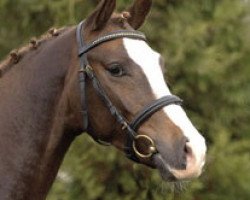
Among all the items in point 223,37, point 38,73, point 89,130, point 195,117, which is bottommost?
point 195,117

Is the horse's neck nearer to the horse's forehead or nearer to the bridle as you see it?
the bridle

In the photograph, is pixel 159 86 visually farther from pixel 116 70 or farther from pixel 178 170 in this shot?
pixel 178 170

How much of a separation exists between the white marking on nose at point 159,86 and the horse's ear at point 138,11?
317 millimetres

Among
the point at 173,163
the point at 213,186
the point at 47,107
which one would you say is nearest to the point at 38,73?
the point at 47,107

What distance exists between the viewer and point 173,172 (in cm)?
296

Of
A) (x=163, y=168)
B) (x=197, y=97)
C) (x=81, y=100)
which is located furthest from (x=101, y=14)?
(x=197, y=97)

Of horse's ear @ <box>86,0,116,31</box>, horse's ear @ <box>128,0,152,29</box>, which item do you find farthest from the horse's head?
horse's ear @ <box>128,0,152,29</box>

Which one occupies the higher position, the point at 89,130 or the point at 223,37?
the point at 89,130

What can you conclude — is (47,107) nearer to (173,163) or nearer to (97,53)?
(97,53)

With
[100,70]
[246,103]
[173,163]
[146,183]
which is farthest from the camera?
[246,103]

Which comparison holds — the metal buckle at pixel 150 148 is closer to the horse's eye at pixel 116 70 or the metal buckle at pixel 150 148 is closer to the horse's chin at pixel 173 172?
the horse's chin at pixel 173 172

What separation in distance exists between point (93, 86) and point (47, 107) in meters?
0.26

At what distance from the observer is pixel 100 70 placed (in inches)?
127

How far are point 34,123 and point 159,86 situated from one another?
0.65 m
